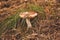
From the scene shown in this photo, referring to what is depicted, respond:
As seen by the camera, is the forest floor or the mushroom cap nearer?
the forest floor

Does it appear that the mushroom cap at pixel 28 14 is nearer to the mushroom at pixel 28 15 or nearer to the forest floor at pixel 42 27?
the mushroom at pixel 28 15

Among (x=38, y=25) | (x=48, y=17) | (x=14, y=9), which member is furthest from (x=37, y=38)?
(x=14, y=9)

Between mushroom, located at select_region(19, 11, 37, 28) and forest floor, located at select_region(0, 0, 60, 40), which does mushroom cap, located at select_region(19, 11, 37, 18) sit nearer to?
mushroom, located at select_region(19, 11, 37, 28)

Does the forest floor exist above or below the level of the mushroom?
below

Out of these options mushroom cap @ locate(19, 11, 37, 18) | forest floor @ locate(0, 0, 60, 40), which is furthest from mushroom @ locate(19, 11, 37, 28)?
forest floor @ locate(0, 0, 60, 40)

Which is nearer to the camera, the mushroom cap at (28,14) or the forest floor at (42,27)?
the forest floor at (42,27)

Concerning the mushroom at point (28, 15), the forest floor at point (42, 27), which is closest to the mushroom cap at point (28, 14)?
the mushroom at point (28, 15)

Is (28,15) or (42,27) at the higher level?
(28,15)

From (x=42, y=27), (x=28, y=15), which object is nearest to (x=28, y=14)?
(x=28, y=15)

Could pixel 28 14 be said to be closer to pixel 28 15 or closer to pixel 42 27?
pixel 28 15

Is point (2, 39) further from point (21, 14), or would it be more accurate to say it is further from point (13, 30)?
point (21, 14)

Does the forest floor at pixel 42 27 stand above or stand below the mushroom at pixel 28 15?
below
